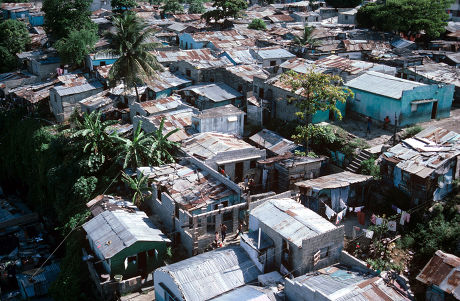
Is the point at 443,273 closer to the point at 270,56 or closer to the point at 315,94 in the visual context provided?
the point at 315,94

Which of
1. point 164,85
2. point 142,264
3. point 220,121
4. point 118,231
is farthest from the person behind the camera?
point 164,85

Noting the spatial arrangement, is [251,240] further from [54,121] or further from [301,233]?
[54,121]

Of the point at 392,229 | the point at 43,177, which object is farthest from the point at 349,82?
the point at 43,177

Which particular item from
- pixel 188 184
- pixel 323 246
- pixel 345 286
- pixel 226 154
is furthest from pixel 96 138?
pixel 345 286

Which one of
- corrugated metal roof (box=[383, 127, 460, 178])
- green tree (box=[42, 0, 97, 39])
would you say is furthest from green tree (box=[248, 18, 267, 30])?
corrugated metal roof (box=[383, 127, 460, 178])

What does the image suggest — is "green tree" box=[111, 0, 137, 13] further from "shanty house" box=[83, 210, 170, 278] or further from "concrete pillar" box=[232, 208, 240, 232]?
"concrete pillar" box=[232, 208, 240, 232]

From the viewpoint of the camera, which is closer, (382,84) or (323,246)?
(323,246)
